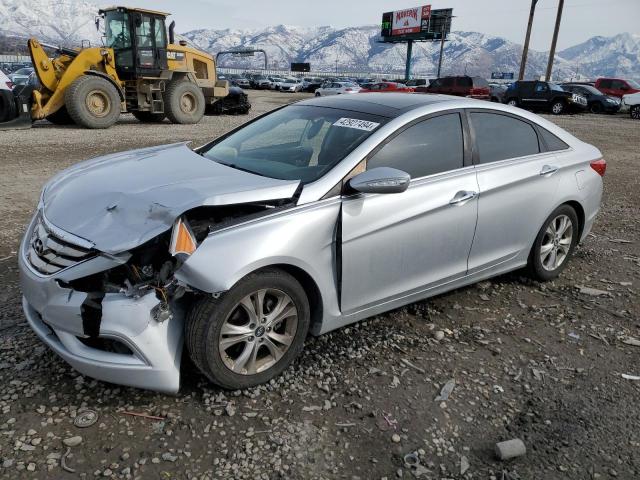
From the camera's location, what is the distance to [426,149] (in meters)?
3.48

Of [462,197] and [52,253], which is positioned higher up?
[462,197]

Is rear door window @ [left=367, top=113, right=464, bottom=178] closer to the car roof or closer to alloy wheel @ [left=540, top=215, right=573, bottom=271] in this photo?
the car roof

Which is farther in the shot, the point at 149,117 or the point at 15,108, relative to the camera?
the point at 149,117

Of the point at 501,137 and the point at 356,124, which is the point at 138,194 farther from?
the point at 501,137

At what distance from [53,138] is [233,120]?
23.2 ft

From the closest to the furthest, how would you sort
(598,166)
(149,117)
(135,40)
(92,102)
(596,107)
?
1. (598,166)
2. (92,102)
3. (135,40)
4. (149,117)
5. (596,107)

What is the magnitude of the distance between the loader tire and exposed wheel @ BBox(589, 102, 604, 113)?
24.2 m

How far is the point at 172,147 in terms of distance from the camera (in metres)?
3.90

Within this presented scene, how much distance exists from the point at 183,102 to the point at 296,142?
44.1ft

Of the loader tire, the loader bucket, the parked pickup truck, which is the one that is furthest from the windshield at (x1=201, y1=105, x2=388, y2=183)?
the parked pickup truck

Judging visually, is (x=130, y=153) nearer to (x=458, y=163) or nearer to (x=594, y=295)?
(x=458, y=163)

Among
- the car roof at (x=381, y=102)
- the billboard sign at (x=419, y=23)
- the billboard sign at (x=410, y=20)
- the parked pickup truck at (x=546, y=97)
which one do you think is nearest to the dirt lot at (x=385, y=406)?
the car roof at (x=381, y=102)

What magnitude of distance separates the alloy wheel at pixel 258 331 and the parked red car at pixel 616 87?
1276 inches

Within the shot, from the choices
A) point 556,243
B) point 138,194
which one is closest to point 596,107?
point 556,243
